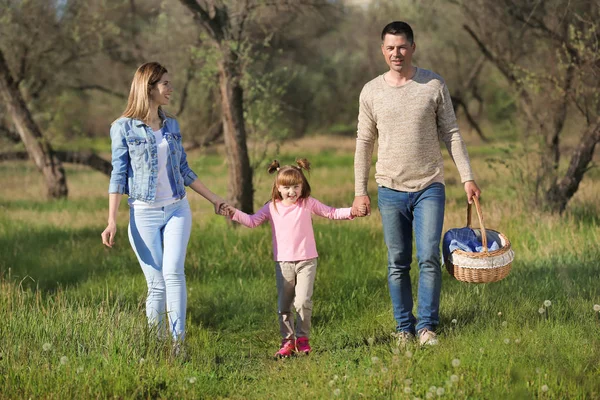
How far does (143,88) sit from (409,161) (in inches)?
74.6

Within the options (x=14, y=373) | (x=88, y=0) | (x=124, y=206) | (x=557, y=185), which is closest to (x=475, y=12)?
(x=557, y=185)

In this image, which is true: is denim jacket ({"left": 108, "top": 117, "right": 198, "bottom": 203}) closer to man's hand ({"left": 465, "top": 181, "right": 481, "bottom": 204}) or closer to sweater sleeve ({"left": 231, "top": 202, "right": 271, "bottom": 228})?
sweater sleeve ({"left": 231, "top": 202, "right": 271, "bottom": 228})

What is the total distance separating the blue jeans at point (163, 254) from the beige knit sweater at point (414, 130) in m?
1.49

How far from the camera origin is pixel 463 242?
5.54 meters

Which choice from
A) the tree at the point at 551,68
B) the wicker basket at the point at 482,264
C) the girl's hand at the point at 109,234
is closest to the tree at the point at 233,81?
the tree at the point at 551,68

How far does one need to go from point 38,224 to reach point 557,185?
311 inches

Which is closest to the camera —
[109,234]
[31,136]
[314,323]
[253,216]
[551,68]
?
[109,234]

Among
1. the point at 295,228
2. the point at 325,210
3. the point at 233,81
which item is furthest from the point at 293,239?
the point at 233,81

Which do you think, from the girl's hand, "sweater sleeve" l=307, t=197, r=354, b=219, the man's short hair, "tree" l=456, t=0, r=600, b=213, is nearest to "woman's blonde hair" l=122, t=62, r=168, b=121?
the girl's hand

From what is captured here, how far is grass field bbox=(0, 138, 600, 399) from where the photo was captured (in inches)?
179

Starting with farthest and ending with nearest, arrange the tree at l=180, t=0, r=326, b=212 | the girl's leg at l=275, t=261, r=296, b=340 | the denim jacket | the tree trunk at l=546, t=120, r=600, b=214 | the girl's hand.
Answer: the tree trunk at l=546, t=120, r=600, b=214
the tree at l=180, t=0, r=326, b=212
the girl's leg at l=275, t=261, r=296, b=340
the denim jacket
the girl's hand

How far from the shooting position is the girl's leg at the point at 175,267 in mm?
5246

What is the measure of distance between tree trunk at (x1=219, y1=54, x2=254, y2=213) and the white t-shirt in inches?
Result: 207

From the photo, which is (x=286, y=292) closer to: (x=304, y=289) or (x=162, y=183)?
(x=304, y=289)
